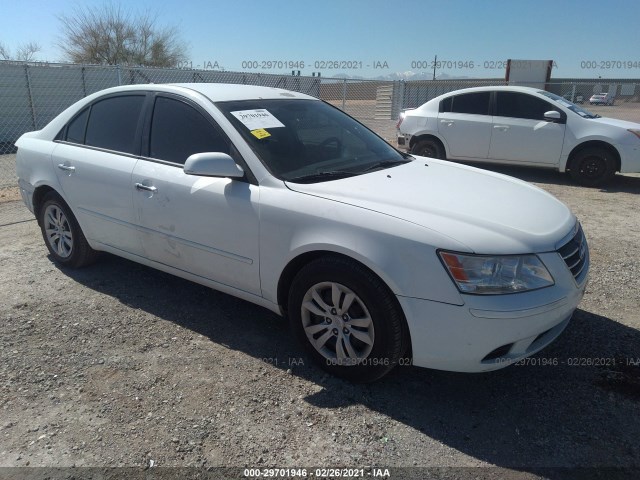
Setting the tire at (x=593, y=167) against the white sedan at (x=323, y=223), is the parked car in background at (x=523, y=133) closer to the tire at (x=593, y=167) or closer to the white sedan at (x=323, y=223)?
the tire at (x=593, y=167)

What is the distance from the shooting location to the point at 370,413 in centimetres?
276

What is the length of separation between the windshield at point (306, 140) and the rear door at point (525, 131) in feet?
18.1

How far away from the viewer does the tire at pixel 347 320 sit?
270cm

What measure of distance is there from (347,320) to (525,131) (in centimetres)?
711

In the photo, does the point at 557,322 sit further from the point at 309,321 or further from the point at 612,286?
the point at 612,286

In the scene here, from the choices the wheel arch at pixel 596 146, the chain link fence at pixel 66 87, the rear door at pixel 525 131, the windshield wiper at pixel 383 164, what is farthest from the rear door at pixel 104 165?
the chain link fence at pixel 66 87

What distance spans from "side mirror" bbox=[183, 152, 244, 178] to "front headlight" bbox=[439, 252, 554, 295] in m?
1.38

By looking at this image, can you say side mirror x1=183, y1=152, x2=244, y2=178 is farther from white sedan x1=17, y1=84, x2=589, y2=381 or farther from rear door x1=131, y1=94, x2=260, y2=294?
rear door x1=131, y1=94, x2=260, y2=294

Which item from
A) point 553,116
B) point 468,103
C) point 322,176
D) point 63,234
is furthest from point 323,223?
point 468,103

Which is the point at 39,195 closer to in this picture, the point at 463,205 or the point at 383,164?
the point at 383,164

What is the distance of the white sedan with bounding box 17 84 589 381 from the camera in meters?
2.57

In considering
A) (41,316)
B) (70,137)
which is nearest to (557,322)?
(41,316)

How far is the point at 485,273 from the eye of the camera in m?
2.53

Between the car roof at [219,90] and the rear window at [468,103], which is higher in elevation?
the car roof at [219,90]
